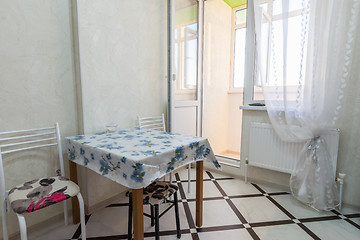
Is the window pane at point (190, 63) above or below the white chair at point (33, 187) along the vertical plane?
above

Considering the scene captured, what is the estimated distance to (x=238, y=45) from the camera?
144 inches

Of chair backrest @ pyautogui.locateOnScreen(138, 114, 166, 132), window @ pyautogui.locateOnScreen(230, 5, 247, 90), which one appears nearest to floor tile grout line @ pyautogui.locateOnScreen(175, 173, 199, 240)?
chair backrest @ pyautogui.locateOnScreen(138, 114, 166, 132)

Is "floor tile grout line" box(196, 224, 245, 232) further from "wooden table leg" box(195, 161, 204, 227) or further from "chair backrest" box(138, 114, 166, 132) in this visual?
"chair backrest" box(138, 114, 166, 132)

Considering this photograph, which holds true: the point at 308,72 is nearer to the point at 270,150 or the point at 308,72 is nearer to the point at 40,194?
the point at 270,150

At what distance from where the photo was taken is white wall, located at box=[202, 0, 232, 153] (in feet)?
10.6

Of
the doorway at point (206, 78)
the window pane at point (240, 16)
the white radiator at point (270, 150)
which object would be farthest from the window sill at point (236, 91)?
the white radiator at point (270, 150)

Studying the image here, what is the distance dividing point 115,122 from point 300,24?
1968 mm

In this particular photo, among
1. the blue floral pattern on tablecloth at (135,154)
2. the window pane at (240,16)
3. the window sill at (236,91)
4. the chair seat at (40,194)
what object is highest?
the window pane at (240,16)

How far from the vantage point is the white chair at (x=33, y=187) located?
1112 mm

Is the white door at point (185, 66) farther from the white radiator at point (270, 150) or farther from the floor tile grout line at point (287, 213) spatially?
the floor tile grout line at point (287, 213)

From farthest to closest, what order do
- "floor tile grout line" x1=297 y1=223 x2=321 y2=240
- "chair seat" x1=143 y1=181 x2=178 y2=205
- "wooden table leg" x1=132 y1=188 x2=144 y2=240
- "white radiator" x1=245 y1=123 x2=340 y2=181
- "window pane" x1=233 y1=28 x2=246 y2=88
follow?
"window pane" x1=233 y1=28 x2=246 y2=88
"white radiator" x1=245 y1=123 x2=340 y2=181
"floor tile grout line" x1=297 y1=223 x2=321 y2=240
"chair seat" x1=143 y1=181 x2=178 y2=205
"wooden table leg" x1=132 y1=188 x2=144 y2=240

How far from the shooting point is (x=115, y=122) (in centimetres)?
204

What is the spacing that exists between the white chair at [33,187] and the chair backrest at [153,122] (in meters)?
0.86

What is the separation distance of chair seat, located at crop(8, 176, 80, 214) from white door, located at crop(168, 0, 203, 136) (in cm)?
140
